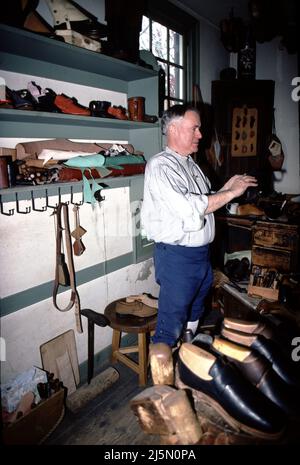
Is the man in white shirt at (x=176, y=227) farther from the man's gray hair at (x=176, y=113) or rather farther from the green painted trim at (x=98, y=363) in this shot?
the green painted trim at (x=98, y=363)

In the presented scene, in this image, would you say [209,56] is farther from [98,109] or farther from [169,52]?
[98,109]

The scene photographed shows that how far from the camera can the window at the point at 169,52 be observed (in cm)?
388

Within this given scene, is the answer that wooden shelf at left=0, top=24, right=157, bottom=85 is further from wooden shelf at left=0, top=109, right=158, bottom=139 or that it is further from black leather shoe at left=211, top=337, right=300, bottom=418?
black leather shoe at left=211, top=337, right=300, bottom=418

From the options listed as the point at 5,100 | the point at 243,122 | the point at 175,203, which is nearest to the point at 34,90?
the point at 5,100

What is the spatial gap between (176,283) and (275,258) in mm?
1472

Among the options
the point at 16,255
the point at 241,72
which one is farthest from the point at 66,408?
the point at 241,72

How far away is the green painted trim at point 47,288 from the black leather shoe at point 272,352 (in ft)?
5.30

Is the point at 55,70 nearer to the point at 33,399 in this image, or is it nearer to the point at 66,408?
the point at 33,399

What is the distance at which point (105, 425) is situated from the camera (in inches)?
102

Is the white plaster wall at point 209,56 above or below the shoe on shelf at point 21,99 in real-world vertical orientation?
above

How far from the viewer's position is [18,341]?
2596 millimetres

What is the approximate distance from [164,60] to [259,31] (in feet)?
4.80

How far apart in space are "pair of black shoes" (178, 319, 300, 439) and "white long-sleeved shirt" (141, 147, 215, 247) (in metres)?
1.07

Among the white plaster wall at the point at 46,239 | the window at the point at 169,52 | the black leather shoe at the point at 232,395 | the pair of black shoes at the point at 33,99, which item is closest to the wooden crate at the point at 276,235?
the white plaster wall at the point at 46,239
